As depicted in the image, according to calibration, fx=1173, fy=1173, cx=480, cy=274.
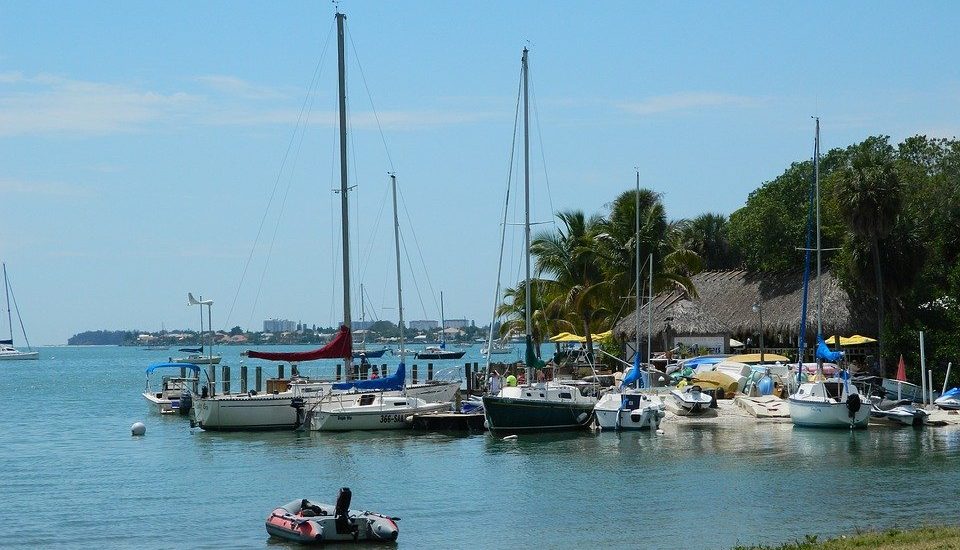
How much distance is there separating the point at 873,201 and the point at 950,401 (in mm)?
10239

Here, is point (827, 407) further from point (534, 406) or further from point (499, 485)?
point (499, 485)

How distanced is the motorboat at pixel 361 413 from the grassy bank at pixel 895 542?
27.3 metres

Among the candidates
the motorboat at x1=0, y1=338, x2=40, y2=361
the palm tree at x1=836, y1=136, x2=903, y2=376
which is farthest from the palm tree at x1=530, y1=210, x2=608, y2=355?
the motorboat at x1=0, y1=338, x2=40, y2=361

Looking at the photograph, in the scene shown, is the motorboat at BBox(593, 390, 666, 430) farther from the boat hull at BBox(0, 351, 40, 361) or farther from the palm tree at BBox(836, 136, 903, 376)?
the boat hull at BBox(0, 351, 40, 361)

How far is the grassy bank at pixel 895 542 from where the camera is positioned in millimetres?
17781

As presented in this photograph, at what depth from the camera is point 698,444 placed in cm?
4016

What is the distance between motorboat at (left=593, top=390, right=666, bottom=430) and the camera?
43.6 metres

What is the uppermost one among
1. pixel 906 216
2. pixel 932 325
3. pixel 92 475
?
pixel 906 216

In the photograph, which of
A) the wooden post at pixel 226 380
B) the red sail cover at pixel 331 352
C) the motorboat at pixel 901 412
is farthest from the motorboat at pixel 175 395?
the motorboat at pixel 901 412

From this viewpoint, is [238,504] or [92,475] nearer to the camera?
[238,504]

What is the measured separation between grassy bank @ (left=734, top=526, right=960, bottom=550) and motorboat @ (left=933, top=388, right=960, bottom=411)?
27289 mm

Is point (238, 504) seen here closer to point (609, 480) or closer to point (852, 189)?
point (609, 480)

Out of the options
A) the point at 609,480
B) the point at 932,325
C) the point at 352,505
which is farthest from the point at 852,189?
the point at 352,505

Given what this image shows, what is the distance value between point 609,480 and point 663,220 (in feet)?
117
